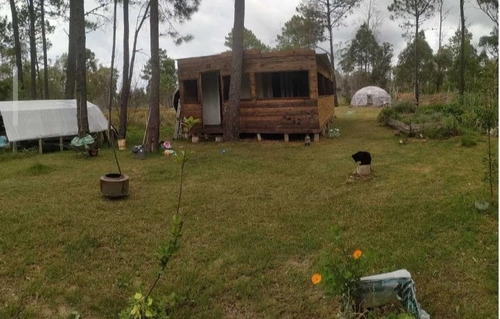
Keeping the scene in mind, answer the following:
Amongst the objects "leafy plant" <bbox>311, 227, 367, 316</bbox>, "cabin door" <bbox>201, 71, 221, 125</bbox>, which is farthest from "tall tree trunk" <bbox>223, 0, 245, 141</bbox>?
"leafy plant" <bbox>311, 227, 367, 316</bbox>

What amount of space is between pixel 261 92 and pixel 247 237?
9600mm

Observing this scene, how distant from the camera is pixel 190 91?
13531 millimetres

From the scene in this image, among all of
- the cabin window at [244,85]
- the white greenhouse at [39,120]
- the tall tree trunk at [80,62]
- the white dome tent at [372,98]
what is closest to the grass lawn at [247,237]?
the tall tree trunk at [80,62]

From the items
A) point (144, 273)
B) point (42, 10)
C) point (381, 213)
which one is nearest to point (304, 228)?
point (381, 213)

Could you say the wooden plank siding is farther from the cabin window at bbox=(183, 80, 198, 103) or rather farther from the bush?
the cabin window at bbox=(183, 80, 198, 103)

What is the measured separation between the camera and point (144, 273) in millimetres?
3865

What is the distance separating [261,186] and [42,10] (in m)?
18.4

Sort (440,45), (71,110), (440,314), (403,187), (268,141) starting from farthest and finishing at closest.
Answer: (440,45), (71,110), (268,141), (403,187), (440,314)

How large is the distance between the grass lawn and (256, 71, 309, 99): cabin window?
6.41 meters

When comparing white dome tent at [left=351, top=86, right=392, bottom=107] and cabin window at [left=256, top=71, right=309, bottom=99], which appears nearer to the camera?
cabin window at [left=256, top=71, right=309, bottom=99]

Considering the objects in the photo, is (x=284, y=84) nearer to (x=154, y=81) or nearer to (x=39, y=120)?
(x=154, y=81)

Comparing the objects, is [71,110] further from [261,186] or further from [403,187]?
[403,187]

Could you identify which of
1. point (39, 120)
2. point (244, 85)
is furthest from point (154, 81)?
point (39, 120)

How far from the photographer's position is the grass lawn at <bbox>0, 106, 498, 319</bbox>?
3.30 meters
